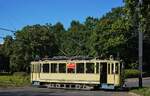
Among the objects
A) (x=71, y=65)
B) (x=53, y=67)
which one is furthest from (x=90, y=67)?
(x=53, y=67)

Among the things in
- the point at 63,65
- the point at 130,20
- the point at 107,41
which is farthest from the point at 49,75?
the point at 107,41

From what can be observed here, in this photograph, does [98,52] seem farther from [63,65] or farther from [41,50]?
[63,65]

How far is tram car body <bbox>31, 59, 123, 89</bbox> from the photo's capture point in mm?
40406

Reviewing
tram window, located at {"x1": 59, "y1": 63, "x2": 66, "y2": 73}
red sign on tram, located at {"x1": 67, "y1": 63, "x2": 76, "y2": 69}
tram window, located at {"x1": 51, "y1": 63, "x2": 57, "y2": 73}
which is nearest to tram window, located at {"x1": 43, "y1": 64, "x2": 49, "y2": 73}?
tram window, located at {"x1": 51, "y1": 63, "x2": 57, "y2": 73}

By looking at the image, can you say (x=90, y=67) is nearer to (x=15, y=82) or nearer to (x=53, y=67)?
(x=53, y=67)

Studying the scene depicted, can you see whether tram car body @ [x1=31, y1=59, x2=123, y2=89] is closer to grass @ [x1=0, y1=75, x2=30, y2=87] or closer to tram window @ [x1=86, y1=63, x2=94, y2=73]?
tram window @ [x1=86, y1=63, x2=94, y2=73]

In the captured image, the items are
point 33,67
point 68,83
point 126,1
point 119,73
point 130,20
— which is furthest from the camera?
point 33,67

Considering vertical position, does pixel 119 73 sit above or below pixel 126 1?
below

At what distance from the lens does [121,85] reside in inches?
1599

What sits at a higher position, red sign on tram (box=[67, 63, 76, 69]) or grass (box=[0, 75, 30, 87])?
red sign on tram (box=[67, 63, 76, 69])

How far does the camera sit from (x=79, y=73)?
42438mm

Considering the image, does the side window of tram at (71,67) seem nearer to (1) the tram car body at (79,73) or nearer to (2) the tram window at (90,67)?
(1) the tram car body at (79,73)

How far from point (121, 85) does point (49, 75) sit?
7.95 meters

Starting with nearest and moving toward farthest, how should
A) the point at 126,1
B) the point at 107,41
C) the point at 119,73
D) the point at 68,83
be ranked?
the point at 126,1, the point at 119,73, the point at 68,83, the point at 107,41
